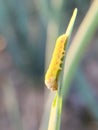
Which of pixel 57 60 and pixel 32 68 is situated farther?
pixel 32 68

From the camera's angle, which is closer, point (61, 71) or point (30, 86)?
point (61, 71)

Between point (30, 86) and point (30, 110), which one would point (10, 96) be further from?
point (30, 86)

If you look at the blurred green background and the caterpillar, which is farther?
the blurred green background

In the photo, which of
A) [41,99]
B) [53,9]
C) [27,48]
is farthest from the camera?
[41,99]

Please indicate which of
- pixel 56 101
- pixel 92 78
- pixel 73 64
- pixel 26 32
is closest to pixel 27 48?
pixel 26 32

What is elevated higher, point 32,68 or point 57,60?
point 32,68

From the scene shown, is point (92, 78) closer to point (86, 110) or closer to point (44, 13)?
point (86, 110)

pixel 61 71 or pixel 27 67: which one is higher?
pixel 27 67

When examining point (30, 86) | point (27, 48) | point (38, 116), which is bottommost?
point (38, 116)

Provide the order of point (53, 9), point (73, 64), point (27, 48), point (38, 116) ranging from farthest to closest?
point (38, 116)
point (27, 48)
point (53, 9)
point (73, 64)

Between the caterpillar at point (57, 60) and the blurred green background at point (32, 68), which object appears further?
the blurred green background at point (32, 68)
